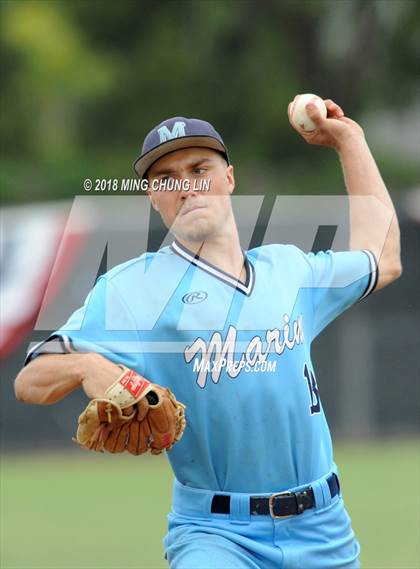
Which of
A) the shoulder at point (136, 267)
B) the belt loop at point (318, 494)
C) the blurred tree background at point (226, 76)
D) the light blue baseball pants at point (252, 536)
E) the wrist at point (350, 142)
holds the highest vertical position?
the blurred tree background at point (226, 76)

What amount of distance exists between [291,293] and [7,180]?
1332cm

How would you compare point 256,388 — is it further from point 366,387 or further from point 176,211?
point 366,387

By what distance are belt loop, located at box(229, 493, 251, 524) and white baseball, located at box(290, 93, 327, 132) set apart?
4.19 feet

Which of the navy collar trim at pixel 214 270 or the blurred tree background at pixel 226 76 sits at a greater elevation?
the blurred tree background at pixel 226 76

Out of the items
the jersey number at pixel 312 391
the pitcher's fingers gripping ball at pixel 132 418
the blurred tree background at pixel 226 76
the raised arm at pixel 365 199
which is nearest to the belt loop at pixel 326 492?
the jersey number at pixel 312 391

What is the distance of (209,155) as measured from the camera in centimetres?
399

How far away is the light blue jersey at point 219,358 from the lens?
3723 mm

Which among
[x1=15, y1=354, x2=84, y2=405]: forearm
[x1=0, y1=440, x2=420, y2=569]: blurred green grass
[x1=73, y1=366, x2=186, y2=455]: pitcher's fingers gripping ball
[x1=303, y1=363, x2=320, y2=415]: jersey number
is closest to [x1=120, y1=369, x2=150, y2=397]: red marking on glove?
[x1=73, y1=366, x2=186, y2=455]: pitcher's fingers gripping ball

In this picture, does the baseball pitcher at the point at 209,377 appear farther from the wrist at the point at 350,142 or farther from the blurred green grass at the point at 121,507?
the blurred green grass at the point at 121,507

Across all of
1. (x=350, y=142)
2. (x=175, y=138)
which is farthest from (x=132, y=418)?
(x=350, y=142)

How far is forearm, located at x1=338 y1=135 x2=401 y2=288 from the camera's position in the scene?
422 centimetres

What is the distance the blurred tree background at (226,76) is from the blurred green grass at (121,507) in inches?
359

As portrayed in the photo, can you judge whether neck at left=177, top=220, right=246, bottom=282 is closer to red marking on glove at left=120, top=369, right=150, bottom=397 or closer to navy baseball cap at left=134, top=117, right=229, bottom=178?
navy baseball cap at left=134, top=117, right=229, bottom=178

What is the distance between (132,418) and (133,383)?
0.12m
